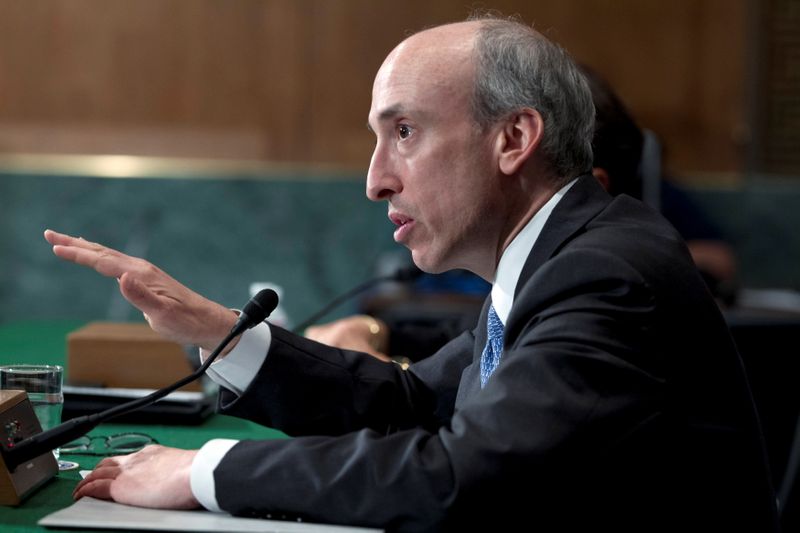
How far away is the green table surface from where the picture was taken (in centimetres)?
132

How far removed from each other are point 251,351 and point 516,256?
0.40 m

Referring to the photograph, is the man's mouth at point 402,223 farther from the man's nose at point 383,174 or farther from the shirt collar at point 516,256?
the shirt collar at point 516,256

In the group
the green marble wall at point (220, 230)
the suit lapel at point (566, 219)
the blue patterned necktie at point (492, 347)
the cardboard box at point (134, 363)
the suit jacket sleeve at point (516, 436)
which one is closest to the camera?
the suit jacket sleeve at point (516, 436)

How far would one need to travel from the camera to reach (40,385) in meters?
1.60

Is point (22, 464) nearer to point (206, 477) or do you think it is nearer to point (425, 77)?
point (206, 477)

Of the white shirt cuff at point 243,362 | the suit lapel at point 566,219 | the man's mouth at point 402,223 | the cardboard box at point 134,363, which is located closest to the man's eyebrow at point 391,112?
the man's mouth at point 402,223

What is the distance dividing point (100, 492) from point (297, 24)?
14.1 ft

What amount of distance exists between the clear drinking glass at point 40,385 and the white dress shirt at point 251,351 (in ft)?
0.69

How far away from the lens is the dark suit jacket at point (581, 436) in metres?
1.21

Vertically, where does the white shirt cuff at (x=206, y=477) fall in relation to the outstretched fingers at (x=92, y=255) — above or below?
below

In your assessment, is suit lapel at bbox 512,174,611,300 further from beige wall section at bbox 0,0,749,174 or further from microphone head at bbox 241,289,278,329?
beige wall section at bbox 0,0,749,174

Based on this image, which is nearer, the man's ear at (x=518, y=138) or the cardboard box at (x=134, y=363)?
the man's ear at (x=518, y=138)

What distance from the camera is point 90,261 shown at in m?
1.47

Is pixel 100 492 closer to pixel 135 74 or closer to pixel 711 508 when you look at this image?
pixel 711 508
